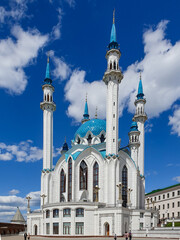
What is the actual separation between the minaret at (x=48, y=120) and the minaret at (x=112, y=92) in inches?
612

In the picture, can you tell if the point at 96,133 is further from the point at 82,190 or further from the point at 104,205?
the point at 104,205

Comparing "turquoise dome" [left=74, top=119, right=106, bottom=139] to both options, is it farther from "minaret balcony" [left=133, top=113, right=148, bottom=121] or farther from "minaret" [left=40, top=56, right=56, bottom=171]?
"minaret balcony" [left=133, top=113, right=148, bottom=121]

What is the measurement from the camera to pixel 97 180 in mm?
55688

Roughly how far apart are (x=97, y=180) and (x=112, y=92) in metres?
18.1

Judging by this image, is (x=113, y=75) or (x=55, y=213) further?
(x=113, y=75)

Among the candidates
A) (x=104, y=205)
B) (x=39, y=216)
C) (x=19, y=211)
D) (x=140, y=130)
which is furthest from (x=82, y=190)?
(x=19, y=211)

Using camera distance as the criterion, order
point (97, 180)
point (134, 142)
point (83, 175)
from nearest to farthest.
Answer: point (97, 180), point (83, 175), point (134, 142)

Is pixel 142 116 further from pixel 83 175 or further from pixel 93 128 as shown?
pixel 83 175

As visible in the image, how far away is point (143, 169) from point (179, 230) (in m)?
27.0

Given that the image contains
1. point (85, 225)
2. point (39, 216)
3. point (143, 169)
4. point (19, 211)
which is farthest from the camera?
point (19, 211)

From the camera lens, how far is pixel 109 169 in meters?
53.0

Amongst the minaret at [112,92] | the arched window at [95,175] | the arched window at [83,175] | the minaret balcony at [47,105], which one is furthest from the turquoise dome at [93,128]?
the arched window at [95,175]

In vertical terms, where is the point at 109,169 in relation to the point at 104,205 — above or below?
above

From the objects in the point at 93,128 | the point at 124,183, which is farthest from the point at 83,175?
the point at 93,128
